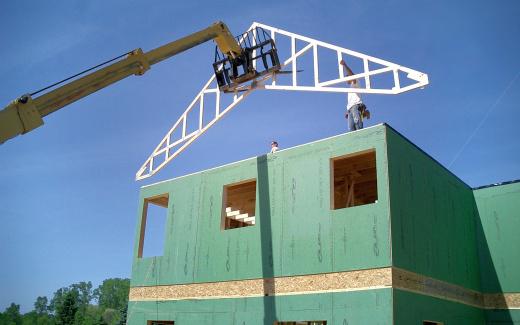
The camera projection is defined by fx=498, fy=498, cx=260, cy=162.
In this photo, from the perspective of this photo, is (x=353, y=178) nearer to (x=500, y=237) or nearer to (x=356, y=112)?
(x=356, y=112)

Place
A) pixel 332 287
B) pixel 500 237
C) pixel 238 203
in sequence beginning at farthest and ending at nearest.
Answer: pixel 238 203, pixel 500 237, pixel 332 287

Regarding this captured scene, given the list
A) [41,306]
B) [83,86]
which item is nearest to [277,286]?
[83,86]

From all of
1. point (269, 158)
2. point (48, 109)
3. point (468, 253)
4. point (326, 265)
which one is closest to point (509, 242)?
point (468, 253)

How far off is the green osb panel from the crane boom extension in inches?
417

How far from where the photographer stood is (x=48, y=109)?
10.4 metres

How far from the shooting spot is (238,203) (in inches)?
762

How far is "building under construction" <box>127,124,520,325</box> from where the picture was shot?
1185 centimetres

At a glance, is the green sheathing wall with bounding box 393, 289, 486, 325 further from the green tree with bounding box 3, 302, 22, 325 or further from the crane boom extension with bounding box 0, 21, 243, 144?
the green tree with bounding box 3, 302, 22, 325

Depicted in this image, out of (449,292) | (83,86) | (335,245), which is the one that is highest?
(83,86)

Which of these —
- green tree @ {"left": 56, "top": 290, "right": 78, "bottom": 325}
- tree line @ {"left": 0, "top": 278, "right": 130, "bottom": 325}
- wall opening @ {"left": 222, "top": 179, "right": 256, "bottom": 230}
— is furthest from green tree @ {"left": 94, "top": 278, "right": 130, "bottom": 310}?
wall opening @ {"left": 222, "top": 179, "right": 256, "bottom": 230}

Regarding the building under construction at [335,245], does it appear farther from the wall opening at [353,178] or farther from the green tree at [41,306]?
the green tree at [41,306]

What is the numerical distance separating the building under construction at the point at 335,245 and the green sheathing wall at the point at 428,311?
0.05m

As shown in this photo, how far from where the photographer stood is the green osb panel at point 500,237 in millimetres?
15797

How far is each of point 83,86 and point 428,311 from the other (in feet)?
32.1
